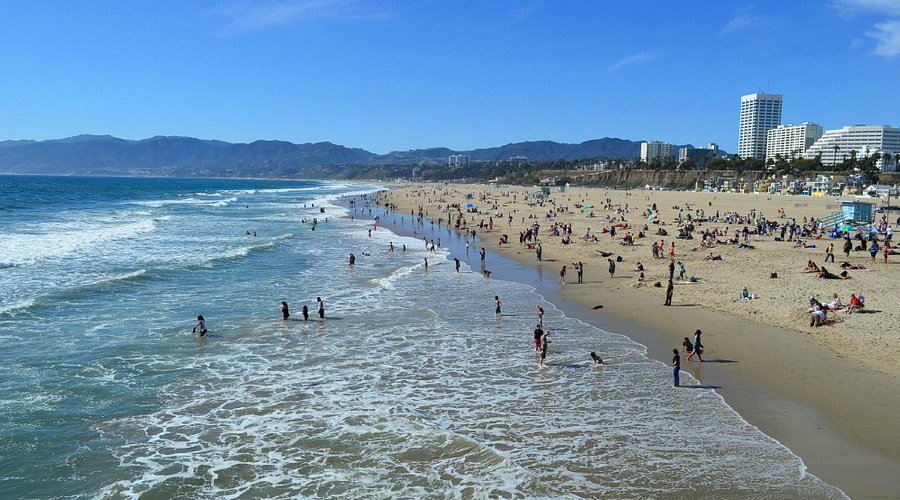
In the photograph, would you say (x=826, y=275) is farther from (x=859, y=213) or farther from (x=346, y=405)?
(x=859, y=213)

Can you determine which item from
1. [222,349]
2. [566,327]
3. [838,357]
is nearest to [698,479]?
[838,357]

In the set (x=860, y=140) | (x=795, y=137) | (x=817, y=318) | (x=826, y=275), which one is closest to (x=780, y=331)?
(x=817, y=318)

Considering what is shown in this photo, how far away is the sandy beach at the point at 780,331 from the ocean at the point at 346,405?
2.32ft

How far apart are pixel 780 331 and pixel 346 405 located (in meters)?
11.3

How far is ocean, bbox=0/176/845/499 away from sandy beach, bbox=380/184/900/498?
71 centimetres

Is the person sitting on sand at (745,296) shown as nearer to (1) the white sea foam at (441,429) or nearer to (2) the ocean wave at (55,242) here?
(1) the white sea foam at (441,429)

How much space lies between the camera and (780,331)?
1630 cm

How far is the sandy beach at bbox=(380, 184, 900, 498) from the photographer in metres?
10.1

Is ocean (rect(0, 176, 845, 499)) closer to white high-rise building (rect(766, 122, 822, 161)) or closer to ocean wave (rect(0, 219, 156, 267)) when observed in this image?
ocean wave (rect(0, 219, 156, 267))

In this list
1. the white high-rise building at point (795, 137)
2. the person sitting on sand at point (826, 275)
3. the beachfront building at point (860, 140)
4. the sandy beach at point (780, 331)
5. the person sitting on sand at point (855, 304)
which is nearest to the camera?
the sandy beach at point (780, 331)

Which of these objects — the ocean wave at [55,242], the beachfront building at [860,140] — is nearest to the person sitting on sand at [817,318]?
the ocean wave at [55,242]

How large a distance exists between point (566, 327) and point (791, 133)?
7729 inches

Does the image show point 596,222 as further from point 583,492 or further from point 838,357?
point 583,492

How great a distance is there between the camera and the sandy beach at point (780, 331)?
1012cm
